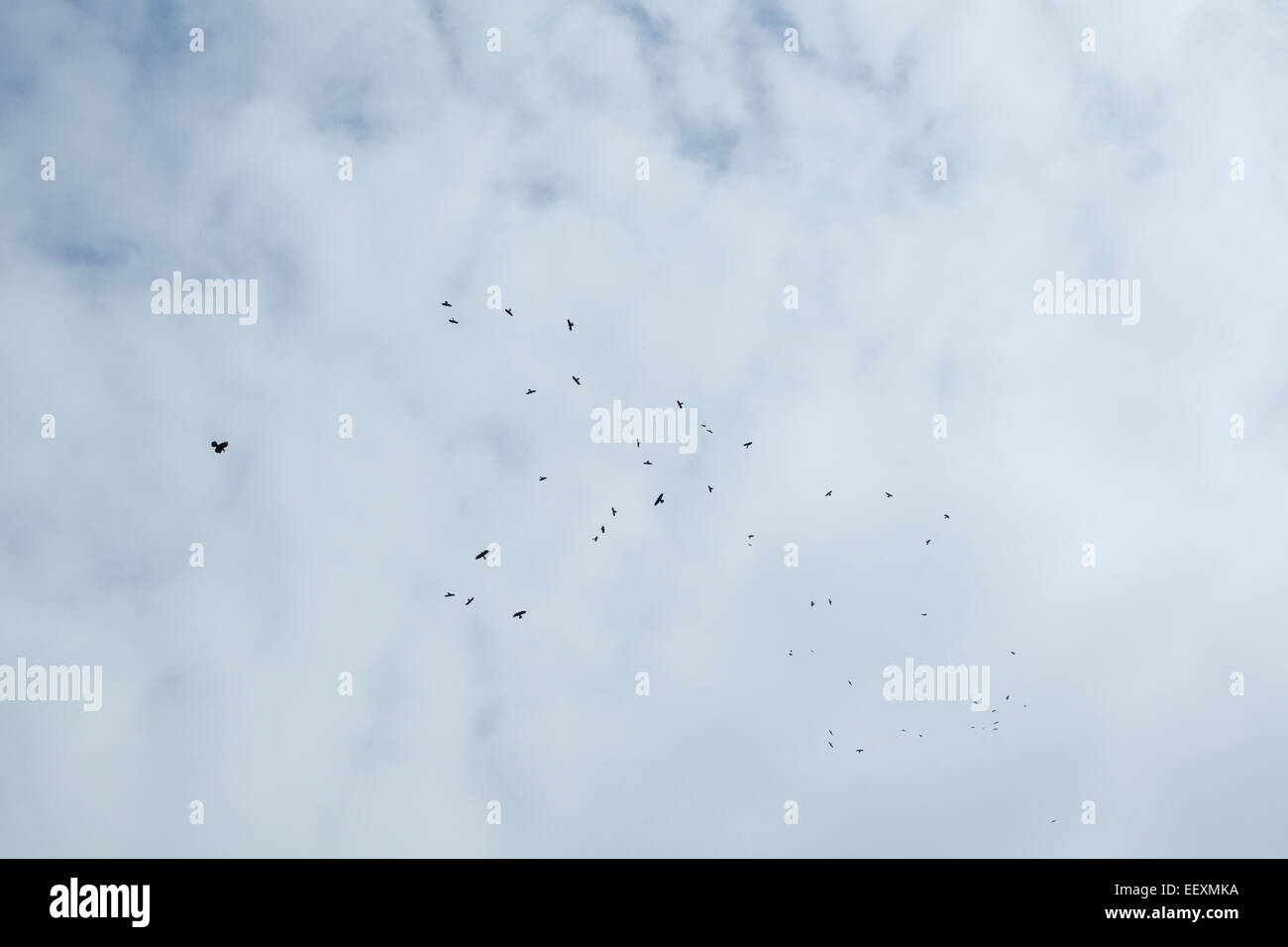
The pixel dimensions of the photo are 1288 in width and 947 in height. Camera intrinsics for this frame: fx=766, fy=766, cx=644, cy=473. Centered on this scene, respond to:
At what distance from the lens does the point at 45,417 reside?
147 ft
